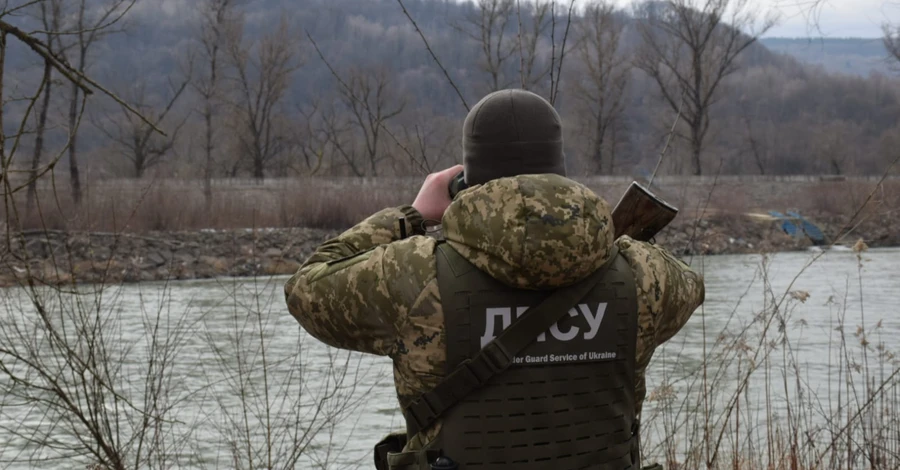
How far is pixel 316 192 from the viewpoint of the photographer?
98.0 feet

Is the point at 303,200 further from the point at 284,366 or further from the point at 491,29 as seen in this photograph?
the point at 284,366

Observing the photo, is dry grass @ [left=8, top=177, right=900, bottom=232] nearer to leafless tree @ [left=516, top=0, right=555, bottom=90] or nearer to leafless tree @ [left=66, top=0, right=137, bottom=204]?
leafless tree @ [left=66, top=0, right=137, bottom=204]

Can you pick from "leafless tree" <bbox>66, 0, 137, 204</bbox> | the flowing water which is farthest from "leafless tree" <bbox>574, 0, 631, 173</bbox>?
the flowing water

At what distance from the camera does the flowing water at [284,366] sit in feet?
16.2

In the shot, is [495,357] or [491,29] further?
[491,29]

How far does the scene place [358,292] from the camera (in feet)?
6.61

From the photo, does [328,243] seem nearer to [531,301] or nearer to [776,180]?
[531,301]

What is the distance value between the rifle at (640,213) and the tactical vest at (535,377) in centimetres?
34

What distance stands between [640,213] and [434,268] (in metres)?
0.67

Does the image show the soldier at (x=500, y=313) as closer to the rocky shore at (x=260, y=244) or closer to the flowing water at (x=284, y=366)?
the flowing water at (x=284, y=366)

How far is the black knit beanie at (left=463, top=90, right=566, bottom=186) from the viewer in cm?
207

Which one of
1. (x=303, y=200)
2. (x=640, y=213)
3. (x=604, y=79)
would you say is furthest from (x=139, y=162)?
(x=640, y=213)

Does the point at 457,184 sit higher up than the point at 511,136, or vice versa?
the point at 511,136

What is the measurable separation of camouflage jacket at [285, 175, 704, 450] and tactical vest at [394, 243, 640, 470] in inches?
1.4
